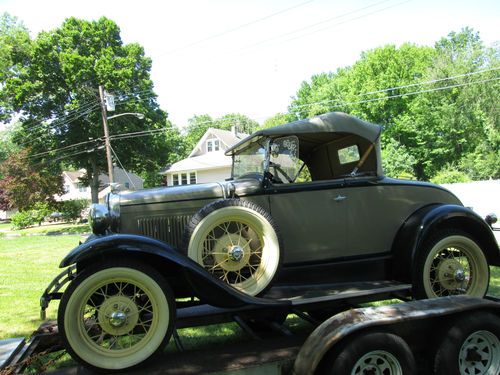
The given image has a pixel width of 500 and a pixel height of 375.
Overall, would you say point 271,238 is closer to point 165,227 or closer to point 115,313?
point 165,227

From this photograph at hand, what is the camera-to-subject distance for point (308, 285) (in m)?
3.97

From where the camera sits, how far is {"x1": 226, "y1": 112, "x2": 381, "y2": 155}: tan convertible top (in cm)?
404

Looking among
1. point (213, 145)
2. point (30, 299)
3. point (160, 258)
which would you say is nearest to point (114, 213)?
point (160, 258)

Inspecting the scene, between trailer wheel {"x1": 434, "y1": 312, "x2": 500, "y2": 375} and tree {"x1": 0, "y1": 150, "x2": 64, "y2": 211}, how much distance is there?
99.4 feet

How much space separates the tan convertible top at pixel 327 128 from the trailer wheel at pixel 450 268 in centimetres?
125

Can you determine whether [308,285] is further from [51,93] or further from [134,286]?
[51,93]

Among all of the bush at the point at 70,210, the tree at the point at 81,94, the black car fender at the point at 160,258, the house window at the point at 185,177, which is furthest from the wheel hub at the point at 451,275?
the bush at the point at 70,210

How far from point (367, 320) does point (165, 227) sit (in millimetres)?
2020

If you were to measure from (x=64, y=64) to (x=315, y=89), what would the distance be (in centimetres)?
3304

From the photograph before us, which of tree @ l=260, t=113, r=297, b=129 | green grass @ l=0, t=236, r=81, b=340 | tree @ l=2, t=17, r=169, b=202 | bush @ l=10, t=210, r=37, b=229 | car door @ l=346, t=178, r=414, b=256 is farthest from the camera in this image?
tree @ l=260, t=113, r=297, b=129

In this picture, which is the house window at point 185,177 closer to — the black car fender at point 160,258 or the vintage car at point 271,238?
the vintage car at point 271,238

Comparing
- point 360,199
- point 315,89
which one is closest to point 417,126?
point 315,89

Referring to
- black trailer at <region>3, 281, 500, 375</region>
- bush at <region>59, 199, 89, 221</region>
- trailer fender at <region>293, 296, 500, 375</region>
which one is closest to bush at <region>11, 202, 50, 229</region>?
bush at <region>59, 199, 89, 221</region>

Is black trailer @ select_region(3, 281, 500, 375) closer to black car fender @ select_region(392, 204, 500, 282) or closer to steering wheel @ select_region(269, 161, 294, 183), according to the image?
black car fender @ select_region(392, 204, 500, 282)
